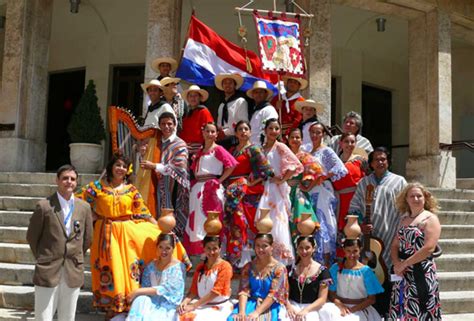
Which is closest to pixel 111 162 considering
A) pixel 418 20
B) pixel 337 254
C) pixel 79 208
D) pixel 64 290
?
pixel 79 208

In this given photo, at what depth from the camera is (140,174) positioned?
5.83 meters

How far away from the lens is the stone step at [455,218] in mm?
7973

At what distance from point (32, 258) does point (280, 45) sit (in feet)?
13.3

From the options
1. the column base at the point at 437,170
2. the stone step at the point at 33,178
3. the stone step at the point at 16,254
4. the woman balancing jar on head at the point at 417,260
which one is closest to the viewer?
the woman balancing jar on head at the point at 417,260

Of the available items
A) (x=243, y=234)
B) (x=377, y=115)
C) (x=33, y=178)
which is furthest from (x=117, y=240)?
(x=377, y=115)

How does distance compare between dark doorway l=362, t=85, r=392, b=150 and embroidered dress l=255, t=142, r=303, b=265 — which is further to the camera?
dark doorway l=362, t=85, r=392, b=150

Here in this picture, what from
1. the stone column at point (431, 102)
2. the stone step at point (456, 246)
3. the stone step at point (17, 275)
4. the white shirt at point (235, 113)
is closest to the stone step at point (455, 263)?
the stone step at point (456, 246)

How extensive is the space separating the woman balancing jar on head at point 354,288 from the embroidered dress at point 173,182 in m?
1.76

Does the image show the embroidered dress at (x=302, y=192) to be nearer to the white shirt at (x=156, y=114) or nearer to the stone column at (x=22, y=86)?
the white shirt at (x=156, y=114)

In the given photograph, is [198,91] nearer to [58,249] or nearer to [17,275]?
[58,249]

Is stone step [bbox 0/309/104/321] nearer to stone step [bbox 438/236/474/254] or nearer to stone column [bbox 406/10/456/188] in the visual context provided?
stone step [bbox 438/236/474/254]

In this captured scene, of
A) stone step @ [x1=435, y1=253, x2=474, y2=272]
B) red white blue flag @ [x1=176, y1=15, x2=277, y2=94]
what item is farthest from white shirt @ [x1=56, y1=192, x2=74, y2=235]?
stone step @ [x1=435, y1=253, x2=474, y2=272]

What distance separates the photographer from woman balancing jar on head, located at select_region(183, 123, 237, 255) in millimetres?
5465

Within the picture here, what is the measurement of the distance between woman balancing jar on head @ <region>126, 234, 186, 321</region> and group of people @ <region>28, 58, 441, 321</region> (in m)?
0.01
